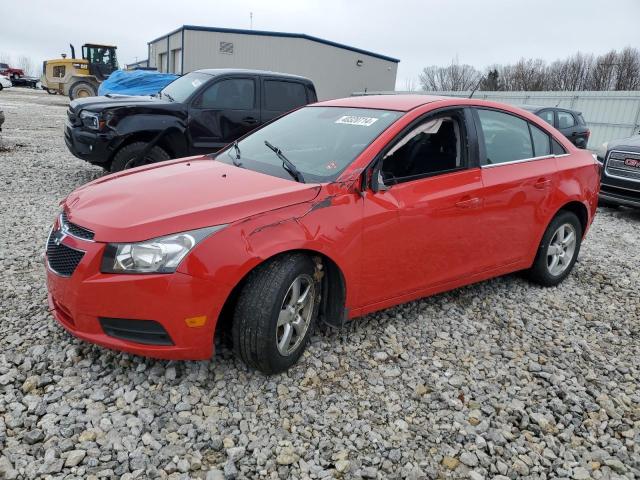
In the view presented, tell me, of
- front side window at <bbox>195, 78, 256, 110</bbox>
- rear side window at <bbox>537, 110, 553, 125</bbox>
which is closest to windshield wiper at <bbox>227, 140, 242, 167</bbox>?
front side window at <bbox>195, 78, 256, 110</bbox>

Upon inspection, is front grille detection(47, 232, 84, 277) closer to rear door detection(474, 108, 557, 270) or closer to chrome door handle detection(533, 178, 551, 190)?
rear door detection(474, 108, 557, 270)

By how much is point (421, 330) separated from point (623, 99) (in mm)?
17962

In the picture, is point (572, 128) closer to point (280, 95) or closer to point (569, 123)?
point (569, 123)

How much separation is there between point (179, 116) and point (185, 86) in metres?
0.77

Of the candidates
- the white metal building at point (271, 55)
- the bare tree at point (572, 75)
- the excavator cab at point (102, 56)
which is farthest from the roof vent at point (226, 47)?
the bare tree at point (572, 75)

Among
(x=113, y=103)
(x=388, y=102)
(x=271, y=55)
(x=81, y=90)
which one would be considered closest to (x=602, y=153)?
(x=388, y=102)

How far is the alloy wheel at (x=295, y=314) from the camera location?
2855mm

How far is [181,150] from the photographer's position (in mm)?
7148

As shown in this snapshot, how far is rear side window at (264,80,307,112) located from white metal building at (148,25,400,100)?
22136 millimetres

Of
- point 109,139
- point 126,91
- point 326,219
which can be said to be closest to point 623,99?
point 126,91

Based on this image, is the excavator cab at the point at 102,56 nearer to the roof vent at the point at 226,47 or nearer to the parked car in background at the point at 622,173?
the roof vent at the point at 226,47

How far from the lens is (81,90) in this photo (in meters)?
24.2

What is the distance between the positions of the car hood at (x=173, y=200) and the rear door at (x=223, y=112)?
3.99 metres

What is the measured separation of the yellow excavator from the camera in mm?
24781
